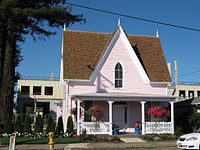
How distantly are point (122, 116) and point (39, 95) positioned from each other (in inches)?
1411

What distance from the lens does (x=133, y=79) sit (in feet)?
84.8

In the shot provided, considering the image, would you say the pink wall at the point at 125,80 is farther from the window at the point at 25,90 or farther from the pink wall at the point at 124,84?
the window at the point at 25,90

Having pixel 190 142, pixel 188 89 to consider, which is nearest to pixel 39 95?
pixel 188 89

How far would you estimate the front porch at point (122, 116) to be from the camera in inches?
888

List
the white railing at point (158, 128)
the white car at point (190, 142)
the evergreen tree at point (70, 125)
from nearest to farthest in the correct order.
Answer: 1. the white car at point (190, 142)
2. the evergreen tree at point (70, 125)
3. the white railing at point (158, 128)

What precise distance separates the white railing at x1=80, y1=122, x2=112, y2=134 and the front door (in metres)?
2.22

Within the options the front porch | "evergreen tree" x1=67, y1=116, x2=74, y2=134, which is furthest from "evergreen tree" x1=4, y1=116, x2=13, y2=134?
the front porch

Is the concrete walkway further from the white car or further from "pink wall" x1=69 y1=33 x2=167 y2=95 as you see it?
"pink wall" x1=69 y1=33 x2=167 y2=95

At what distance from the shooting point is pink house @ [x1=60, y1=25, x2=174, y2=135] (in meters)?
23.8

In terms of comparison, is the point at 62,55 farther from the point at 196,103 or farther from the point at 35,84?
the point at 35,84

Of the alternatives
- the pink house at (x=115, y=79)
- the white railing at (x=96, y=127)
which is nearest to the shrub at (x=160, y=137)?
the pink house at (x=115, y=79)

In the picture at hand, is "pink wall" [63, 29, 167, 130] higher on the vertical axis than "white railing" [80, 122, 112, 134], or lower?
higher

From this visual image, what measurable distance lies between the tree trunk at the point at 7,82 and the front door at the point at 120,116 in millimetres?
8131

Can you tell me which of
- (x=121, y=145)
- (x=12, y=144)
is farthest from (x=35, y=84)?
(x=12, y=144)
